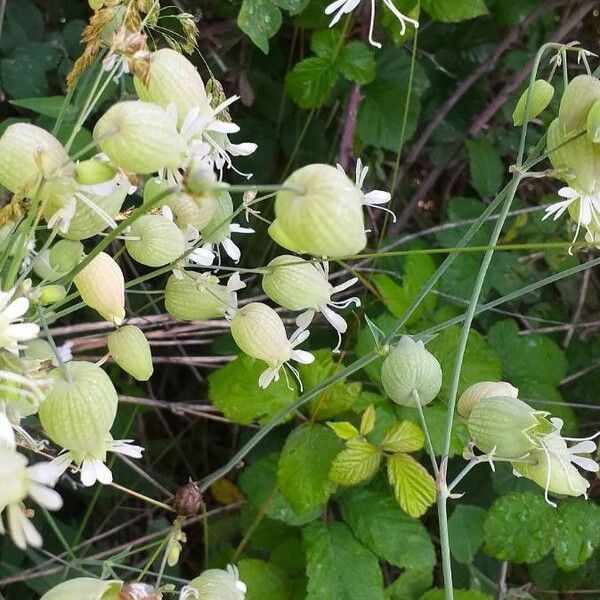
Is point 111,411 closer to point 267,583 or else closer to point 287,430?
point 267,583

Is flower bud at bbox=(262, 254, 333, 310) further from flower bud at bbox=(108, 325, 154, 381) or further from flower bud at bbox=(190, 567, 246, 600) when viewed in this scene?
flower bud at bbox=(190, 567, 246, 600)

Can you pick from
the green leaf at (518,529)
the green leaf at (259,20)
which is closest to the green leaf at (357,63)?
the green leaf at (259,20)

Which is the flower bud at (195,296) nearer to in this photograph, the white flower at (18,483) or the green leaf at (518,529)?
the white flower at (18,483)

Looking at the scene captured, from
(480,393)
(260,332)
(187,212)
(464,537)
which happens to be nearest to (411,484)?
(464,537)

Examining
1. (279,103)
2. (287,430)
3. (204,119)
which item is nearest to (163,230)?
(204,119)

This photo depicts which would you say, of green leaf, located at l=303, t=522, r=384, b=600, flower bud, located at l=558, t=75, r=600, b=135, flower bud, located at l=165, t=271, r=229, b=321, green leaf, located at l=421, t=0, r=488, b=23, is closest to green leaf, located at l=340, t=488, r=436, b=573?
green leaf, located at l=303, t=522, r=384, b=600

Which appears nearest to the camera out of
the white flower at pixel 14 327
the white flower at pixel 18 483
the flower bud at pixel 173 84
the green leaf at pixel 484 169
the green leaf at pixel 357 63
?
the white flower at pixel 18 483

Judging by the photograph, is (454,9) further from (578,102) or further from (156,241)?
(156,241)
